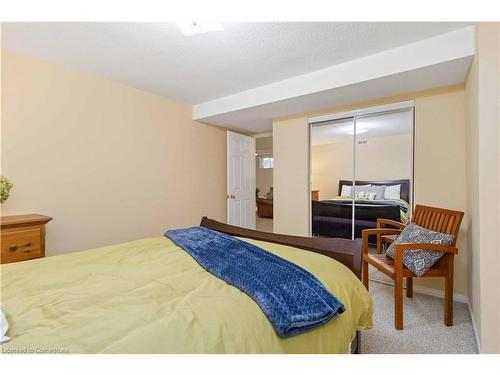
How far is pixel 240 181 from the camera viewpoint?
4637 millimetres

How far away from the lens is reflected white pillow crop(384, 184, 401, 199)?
116 inches

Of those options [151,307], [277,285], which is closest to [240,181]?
[277,285]

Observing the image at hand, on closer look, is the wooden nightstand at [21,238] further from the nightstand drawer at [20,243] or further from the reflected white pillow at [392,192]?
the reflected white pillow at [392,192]

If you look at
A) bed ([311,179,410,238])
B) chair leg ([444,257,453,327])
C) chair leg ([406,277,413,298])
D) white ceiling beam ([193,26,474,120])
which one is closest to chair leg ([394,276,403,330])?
chair leg ([444,257,453,327])

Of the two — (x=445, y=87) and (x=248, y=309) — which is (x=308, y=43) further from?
(x=248, y=309)

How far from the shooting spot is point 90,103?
9.29ft

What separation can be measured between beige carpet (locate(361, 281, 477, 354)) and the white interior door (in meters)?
2.61

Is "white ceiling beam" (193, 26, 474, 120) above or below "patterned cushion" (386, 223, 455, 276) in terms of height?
above

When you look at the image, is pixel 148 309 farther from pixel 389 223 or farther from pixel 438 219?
pixel 389 223

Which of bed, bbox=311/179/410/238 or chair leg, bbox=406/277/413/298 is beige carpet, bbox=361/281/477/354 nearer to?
chair leg, bbox=406/277/413/298

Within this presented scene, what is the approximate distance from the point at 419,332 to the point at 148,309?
2.06 m

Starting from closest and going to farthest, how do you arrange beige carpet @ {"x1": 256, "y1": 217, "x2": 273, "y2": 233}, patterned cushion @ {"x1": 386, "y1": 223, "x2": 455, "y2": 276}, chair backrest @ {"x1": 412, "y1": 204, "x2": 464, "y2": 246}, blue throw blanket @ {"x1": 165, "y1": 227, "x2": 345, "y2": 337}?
blue throw blanket @ {"x1": 165, "y1": 227, "x2": 345, "y2": 337}
patterned cushion @ {"x1": 386, "y1": 223, "x2": 455, "y2": 276}
chair backrest @ {"x1": 412, "y1": 204, "x2": 464, "y2": 246}
beige carpet @ {"x1": 256, "y1": 217, "x2": 273, "y2": 233}
